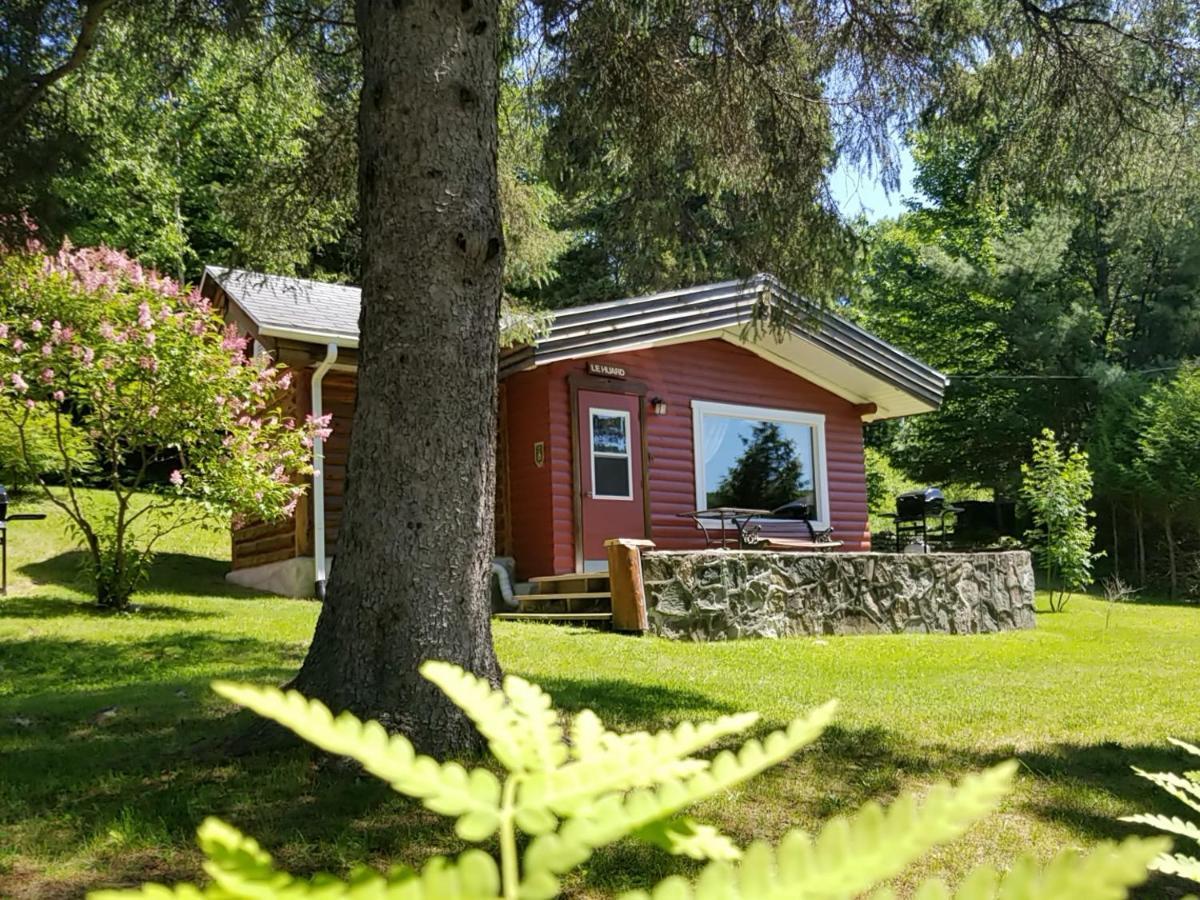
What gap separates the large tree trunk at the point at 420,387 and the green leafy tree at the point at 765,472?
912 cm

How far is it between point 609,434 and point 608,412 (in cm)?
26

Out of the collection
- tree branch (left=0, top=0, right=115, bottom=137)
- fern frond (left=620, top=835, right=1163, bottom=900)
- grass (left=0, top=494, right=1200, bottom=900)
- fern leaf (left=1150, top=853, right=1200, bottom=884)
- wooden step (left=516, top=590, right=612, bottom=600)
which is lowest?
grass (left=0, top=494, right=1200, bottom=900)

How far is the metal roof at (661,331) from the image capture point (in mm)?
10664

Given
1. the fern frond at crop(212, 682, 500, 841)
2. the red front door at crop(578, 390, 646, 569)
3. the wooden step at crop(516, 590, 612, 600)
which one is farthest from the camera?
the red front door at crop(578, 390, 646, 569)

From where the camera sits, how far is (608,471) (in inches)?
462

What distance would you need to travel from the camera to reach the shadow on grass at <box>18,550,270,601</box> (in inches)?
424

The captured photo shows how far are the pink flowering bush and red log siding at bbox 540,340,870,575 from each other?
305cm

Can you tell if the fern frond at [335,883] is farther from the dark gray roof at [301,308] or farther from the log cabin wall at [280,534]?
the log cabin wall at [280,534]

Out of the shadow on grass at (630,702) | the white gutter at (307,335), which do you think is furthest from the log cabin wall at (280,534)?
the shadow on grass at (630,702)

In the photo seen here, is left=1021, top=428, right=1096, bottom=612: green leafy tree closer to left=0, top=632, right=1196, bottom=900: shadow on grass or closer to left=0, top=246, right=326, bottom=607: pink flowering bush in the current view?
left=0, top=632, right=1196, bottom=900: shadow on grass

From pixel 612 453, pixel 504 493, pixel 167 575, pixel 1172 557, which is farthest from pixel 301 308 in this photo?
pixel 1172 557

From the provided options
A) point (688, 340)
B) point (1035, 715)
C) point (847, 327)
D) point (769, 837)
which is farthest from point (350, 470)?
point (847, 327)

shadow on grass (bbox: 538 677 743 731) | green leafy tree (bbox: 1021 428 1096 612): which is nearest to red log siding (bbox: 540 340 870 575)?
green leafy tree (bbox: 1021 428 1096 612)

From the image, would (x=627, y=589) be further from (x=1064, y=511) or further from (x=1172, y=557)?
(x=1172, y=557)
